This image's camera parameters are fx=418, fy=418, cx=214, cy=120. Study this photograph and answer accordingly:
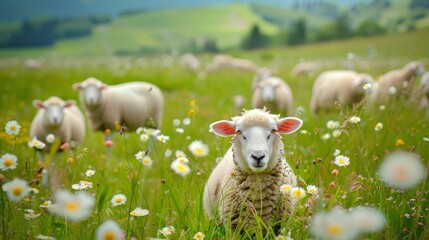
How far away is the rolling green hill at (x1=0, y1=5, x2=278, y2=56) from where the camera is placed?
63.7 metres

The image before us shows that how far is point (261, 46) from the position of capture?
1849 inches

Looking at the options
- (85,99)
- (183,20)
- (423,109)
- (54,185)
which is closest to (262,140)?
(54,185)

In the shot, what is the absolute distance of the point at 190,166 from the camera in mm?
3705

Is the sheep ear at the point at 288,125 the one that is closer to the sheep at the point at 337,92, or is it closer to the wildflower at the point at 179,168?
the wildflower at the point at 179,168

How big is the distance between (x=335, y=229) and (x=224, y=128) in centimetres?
149

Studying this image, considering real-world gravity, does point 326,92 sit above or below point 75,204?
above

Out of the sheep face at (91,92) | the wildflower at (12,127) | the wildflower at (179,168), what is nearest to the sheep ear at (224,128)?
the wildflower at (179,168)

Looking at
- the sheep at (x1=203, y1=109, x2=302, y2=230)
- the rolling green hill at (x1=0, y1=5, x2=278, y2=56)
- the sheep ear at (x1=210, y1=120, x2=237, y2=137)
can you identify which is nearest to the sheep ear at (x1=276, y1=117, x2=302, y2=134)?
the sheep at (x1=203, y1=109, x2=302, y2=230)

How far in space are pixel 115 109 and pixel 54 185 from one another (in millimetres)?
4311

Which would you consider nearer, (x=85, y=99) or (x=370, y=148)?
(x=370, y=148)

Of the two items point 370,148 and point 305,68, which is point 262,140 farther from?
point 305,68

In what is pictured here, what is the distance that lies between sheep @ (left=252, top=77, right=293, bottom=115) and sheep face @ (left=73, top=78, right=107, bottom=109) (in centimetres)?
284

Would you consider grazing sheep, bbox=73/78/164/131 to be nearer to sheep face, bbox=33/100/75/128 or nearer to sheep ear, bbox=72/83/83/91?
sheep ear, bbox=72/83/83/91

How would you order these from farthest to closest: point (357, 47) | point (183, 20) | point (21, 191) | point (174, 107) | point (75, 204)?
1. point (183, 20)
2. point (357, 47)
3. point (174, 107)
4. point (21, 191)
5. point (75, 204)
